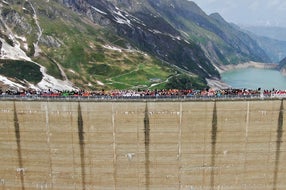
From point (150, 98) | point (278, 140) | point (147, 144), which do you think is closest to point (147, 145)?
point (147, 144)

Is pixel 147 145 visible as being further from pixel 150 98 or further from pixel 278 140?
pixel 278 140

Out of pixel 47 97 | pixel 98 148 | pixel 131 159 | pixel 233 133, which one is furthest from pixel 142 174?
pixel 47 97

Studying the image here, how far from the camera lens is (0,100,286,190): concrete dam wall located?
5244cm

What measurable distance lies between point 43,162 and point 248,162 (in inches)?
1147

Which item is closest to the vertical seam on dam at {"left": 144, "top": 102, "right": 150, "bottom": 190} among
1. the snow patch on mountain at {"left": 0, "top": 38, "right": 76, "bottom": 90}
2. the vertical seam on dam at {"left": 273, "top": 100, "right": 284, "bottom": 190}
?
the vertical seam on dam at {"left": 273, "top": 100, "right": 284, "bottom": 190}

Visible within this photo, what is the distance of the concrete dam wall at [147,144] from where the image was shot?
172 feet

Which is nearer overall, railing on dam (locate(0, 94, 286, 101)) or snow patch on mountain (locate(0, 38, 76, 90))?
railing on dam (locate(0, 94, 286, 101))

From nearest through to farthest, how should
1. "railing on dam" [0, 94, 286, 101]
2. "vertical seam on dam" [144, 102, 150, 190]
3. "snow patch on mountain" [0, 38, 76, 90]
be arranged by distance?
"vertical seam on dam" [144, 102, 150, 190], "railing on dam" [0, 94, 286, 101], "snow patch on mountain" [0, 38, 76, 90]

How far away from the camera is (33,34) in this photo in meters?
161

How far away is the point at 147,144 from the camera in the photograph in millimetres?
52688

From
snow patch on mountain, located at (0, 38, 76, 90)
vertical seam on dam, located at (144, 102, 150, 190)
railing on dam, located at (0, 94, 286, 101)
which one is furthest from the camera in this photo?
snow patch on mountain, located at (0, 38, 76, 90)

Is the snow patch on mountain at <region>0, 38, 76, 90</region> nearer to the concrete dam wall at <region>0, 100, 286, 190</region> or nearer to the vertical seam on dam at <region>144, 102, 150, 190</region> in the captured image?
the concrete dam wall at <region>0, 100, 286, 190</region>

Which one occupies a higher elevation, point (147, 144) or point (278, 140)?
point (278, 140)

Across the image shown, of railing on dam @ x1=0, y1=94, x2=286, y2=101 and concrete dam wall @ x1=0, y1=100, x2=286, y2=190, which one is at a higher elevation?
railing on dam @ x1=0, y1=94, x2=286, y2=101
